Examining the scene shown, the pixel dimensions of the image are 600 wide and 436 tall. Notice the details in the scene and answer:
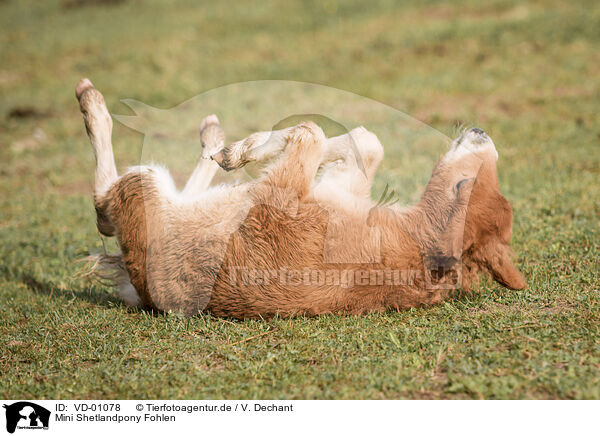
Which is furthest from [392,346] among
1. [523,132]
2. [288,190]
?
[523,132]

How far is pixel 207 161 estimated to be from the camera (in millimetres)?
5234

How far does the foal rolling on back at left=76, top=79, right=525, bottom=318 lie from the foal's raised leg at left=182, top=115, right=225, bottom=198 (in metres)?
0.77

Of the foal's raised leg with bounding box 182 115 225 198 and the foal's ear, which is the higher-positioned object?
the foal's raised leg with bounding box 182 115 225 198

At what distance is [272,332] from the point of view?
3.84m

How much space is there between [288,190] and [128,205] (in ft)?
4.29

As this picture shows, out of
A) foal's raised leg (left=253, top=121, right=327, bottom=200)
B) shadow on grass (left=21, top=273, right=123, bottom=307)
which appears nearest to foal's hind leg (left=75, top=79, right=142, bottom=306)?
shadow on grass (left=21, top=273, right=123, bottom=307)

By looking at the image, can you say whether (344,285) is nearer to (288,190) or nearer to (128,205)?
(288,190)

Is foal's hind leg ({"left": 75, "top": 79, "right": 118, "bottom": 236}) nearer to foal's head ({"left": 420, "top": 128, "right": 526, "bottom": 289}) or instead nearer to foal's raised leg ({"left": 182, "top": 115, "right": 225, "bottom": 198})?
foal's raised leg ({"left": 182, "top": 115, "right": 225, "bottom": 198})
